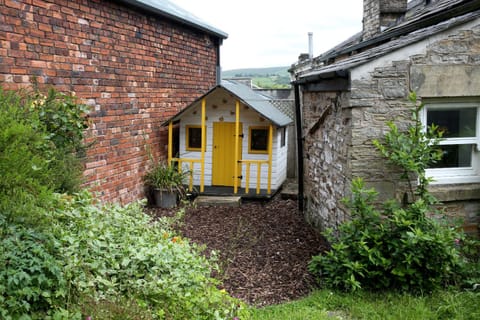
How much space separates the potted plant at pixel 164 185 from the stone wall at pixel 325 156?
289cm

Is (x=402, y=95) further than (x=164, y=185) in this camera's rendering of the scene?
No

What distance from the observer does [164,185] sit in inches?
381

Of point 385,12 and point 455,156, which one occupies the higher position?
point 385,12

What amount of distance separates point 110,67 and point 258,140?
163 inches

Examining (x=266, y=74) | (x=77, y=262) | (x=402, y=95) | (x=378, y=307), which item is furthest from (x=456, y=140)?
(x=266, y=74)

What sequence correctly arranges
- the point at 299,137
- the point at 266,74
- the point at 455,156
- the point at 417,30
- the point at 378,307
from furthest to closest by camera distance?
1. the point at 266,74
2. the point at 299,137
3. the point at 417,30
4. the point at 455,156
5. the point at 378,307

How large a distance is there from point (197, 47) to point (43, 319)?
10176mm

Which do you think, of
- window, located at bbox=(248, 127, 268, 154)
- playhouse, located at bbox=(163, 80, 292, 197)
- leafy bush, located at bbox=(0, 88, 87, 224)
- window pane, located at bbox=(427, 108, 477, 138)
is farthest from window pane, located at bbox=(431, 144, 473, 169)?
window, located at bbox=(248, 127, 268, 154)

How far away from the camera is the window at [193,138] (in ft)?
36.2

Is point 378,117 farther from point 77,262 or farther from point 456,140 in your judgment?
point 77,262

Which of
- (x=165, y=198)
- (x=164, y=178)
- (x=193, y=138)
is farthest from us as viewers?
(x=193, y=138)

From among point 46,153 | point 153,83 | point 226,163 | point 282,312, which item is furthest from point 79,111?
point 226,163

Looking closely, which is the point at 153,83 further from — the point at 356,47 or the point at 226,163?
the point at 356,47

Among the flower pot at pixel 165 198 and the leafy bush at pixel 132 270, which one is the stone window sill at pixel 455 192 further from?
the flower pot at pixel 165 198
